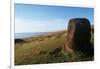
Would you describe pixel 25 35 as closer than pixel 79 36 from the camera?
Yes

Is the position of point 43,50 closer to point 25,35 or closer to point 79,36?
point 25,35

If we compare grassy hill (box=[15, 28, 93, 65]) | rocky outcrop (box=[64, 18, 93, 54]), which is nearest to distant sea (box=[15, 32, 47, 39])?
grassy hill (box=[15, 28, 93, 65])

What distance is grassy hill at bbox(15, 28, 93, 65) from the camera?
209 cm

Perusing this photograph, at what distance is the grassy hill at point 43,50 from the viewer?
2.09 meters

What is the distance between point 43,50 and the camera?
2176mm

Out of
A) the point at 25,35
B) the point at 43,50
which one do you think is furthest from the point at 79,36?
the point at 25,35

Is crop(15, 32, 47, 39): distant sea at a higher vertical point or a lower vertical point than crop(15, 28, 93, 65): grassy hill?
higher

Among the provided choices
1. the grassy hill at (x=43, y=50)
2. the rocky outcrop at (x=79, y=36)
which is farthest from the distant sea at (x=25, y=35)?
the rocky outcrop at (x=79, y=36)

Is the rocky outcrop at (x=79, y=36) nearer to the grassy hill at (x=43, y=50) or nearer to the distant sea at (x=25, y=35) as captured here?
the grassy hill at (x=43, y=50)

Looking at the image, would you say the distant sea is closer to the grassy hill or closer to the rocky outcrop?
the grassy hill

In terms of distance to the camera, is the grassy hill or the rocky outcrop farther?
the rocky outcrop

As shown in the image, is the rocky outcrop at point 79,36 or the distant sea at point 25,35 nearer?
the distant sea at point 25,35

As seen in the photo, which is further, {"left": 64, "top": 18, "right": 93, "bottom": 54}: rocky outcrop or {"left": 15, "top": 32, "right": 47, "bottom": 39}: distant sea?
{"left": 64, "top": 18, "right": 93, "bottom": 54}: rocky outcrop
